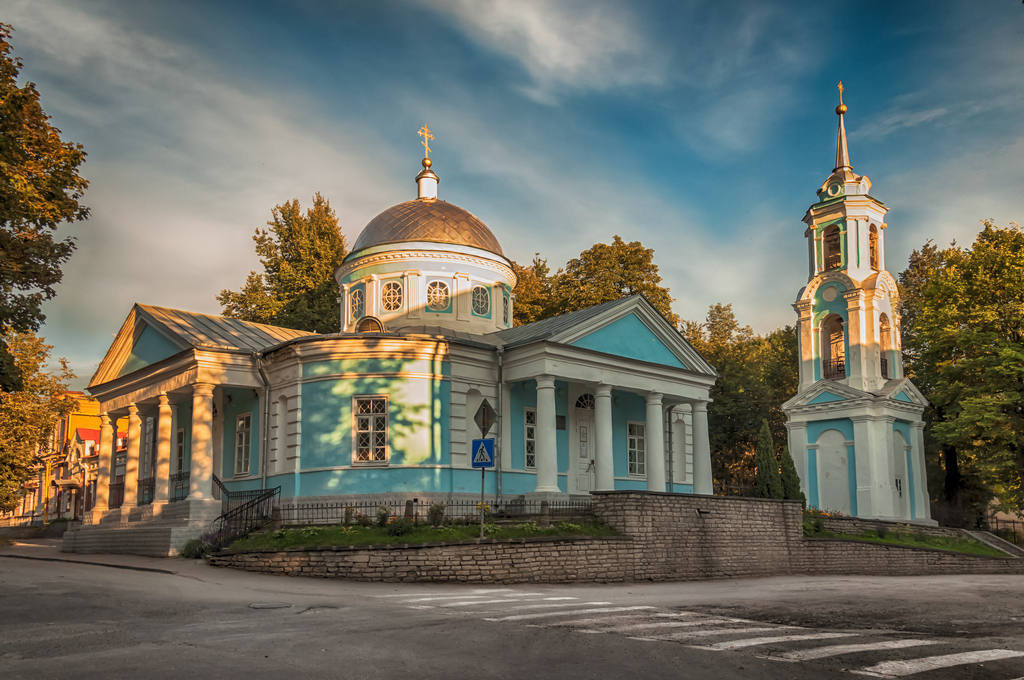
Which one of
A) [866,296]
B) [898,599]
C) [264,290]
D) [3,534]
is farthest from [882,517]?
[3,534]

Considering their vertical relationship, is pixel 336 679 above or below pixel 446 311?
below

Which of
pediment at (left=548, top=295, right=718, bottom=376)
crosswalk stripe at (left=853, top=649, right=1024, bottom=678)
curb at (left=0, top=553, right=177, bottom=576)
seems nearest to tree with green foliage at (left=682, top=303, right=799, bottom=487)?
pediment at (left=548, top=295, right=718, bottom=376)

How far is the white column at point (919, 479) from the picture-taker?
3444 cm

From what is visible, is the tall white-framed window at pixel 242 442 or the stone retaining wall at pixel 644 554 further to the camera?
the tall white-framed window at pixel 242 442

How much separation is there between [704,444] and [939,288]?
46.2 feet

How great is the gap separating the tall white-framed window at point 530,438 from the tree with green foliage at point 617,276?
1390 centimetres

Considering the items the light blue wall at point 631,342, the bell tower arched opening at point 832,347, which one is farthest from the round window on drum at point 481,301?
the bell tower arched opening at point 832,347

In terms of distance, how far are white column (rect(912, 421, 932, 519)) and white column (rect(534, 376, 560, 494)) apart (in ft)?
64.7

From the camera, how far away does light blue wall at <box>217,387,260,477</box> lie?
947 inches

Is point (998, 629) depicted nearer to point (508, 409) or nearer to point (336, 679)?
point (336, 679)

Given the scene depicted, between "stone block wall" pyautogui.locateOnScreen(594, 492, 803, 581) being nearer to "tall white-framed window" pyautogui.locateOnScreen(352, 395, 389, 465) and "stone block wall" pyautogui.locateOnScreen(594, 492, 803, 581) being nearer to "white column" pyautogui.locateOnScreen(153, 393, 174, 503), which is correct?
"tall white-framed window" pyautogui.locateOnScreen(352, 395, 389, 465)

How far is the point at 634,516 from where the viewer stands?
18906mm

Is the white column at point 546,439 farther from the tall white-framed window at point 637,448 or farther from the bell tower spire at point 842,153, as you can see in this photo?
the bell tower spire at point 842,153

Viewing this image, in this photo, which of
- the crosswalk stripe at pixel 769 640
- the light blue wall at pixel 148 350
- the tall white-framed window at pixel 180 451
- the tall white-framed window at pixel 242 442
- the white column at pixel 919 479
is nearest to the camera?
the crosswalk stripe at pixel 769 640
